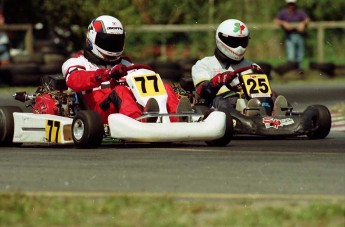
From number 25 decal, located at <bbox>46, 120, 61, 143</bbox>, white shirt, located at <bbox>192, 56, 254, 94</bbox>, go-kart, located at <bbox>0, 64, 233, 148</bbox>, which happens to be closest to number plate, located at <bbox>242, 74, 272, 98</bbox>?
white shirt, located at <bbox>192, 56, 254, 94</bbox>

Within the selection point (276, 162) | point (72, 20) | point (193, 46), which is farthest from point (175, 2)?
point (276, 162)

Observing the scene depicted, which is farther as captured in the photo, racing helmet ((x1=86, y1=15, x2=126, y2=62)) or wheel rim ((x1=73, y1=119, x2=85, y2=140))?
racing helmet ((x1=86, y1=15, x2=126, y2=62))

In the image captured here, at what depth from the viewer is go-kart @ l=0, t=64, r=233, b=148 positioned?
1043 cm

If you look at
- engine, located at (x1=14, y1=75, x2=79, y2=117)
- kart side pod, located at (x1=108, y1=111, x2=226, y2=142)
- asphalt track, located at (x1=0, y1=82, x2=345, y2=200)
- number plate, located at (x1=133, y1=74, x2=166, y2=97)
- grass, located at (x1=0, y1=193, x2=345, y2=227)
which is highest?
number plate, located at (x1=133, y1=74, x2=166, y2=97)

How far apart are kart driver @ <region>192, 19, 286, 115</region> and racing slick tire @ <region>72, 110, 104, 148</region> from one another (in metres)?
2.43

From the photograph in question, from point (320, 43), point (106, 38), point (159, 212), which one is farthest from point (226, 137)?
point (320, 43)

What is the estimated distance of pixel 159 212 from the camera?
674 centimetres

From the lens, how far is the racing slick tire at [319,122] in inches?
475

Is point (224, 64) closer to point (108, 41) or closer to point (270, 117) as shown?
point (270, 117)

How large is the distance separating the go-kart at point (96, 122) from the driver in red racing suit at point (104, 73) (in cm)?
10

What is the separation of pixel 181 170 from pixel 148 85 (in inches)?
90.5

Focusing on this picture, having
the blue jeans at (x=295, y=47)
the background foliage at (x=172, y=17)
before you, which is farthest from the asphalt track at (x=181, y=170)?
the background foliage at (x=172, y=17)

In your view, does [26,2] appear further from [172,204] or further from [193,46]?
[172,204]

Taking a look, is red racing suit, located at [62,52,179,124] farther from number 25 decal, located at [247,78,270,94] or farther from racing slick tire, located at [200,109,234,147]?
number 25 decal, located at [247,78,270,94]
